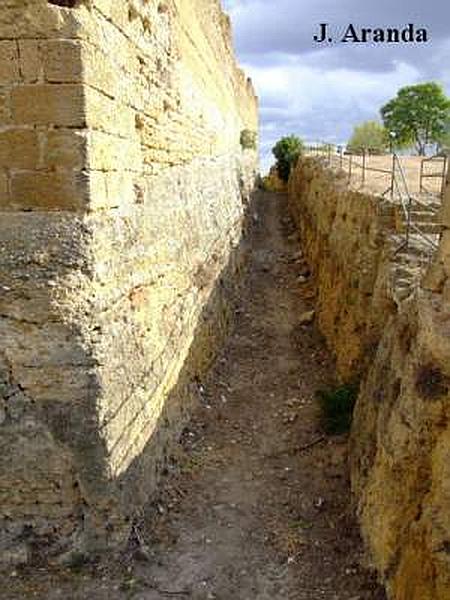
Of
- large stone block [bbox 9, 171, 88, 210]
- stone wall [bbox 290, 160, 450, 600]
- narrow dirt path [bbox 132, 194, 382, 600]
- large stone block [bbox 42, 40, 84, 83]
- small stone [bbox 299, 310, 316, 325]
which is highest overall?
large stone block [bbox 42, 40, 84, 83]

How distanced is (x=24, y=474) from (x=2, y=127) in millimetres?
A: 2607

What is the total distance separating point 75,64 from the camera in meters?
3.85

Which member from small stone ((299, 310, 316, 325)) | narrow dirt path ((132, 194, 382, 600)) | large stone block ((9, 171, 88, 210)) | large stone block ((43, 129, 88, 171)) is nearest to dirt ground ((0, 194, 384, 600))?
narrow dirt path ((132, 194, 382, 600))

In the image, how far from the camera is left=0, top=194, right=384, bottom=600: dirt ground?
428cm

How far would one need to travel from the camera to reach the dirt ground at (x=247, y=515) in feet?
14.0

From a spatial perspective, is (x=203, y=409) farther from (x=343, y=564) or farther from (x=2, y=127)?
(x=2, y=127)

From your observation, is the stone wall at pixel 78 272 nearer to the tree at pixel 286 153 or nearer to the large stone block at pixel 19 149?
the large stone block at pixel 19 149

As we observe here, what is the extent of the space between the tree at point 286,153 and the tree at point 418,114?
56.4 ft

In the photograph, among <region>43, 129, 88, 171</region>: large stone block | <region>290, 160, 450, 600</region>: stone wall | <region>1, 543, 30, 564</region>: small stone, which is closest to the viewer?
<region>290, 160, 450, 600</region>: stone wall

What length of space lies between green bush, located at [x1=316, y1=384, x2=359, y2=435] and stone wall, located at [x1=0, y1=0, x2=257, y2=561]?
192 cm

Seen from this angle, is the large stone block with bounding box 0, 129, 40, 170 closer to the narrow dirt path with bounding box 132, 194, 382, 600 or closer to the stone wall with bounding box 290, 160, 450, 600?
the stone wall with bounding box 290, 160, 450, 600

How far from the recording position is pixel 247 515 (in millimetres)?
5141

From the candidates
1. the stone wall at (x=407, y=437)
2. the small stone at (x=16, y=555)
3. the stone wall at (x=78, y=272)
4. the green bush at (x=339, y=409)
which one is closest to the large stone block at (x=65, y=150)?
the stone wall at (x=78, y=272)

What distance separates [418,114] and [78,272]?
48376 millimetres
